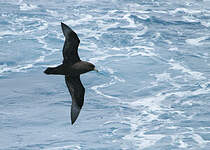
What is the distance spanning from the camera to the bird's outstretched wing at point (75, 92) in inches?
689

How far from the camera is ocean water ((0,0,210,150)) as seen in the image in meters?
46.1

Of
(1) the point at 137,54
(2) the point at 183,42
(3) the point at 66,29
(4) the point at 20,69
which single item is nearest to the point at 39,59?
(4) the point at 20,69

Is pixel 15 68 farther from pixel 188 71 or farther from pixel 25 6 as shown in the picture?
pixel 25 6

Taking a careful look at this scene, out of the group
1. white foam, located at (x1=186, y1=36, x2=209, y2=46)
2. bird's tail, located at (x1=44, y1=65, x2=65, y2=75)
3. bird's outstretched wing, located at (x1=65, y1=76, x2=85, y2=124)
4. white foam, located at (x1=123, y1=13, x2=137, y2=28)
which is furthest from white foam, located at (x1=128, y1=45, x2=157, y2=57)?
bird's tail, located at (x1=44, y1=65, x2=65, y2=75)

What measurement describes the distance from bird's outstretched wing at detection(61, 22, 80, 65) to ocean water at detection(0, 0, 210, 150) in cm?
2820

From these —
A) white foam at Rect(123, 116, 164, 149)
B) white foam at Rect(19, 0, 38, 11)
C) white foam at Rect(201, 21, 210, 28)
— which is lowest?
white foam at Rect(123, 116, 164, 149)

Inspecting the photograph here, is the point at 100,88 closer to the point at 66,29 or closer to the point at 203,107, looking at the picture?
the point at 203,107

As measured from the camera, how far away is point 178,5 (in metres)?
70.6

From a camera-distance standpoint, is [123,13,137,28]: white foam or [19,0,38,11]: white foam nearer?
[123,13,137,28]: white foam

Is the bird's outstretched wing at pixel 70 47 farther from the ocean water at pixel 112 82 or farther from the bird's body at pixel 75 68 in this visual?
the ocean water at pixel 112 82

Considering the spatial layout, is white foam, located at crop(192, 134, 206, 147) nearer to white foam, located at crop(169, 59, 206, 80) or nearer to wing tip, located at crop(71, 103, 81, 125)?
A: white foam, located at crop(169, 59, 206, 80)

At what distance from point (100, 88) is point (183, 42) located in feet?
40.2

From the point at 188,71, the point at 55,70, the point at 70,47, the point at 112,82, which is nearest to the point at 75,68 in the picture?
the point at 55,70

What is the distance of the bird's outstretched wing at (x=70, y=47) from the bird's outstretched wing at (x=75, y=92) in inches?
42.5
